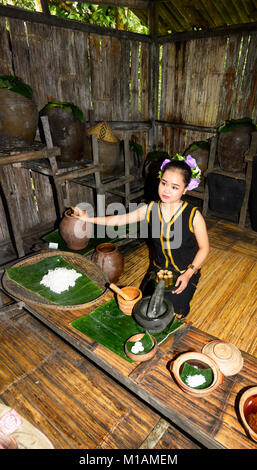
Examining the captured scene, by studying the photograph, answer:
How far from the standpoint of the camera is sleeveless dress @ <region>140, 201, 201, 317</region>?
2936 mm

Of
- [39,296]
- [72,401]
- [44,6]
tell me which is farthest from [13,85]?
[72,401]

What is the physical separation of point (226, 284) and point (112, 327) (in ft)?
9.06

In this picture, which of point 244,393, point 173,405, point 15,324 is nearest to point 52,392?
point 15,324

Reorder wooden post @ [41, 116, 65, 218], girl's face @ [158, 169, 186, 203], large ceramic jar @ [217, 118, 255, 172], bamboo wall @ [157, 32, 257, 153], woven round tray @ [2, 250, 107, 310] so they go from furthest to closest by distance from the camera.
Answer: bamboo wall @ [157, 32, 257, 153] → large ceramic jar @ [217, 118, 255, 172] → wooden post @ [41, 116, 65, 218] → girl's face @ [158, 169, 186, 203] → woven round tray @ [2, 250, 107, 310]

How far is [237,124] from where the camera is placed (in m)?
5.59

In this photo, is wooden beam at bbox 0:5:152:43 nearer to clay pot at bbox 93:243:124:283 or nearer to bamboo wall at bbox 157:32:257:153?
bamboo wall at bbox 157:32:257:153

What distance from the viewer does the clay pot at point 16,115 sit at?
4129 mm

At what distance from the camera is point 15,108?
420 cm

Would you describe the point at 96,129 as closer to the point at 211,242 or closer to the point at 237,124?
the point at 237,124

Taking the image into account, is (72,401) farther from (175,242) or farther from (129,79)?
(129,79)

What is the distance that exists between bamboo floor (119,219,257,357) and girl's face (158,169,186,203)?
188cm

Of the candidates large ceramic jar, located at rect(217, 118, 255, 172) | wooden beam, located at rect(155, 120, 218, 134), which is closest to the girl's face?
large ceramic jar, located at rect(217, 118, 255, 172)

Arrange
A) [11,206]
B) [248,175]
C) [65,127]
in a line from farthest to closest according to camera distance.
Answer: [248,175], [65,127], [11,206]
